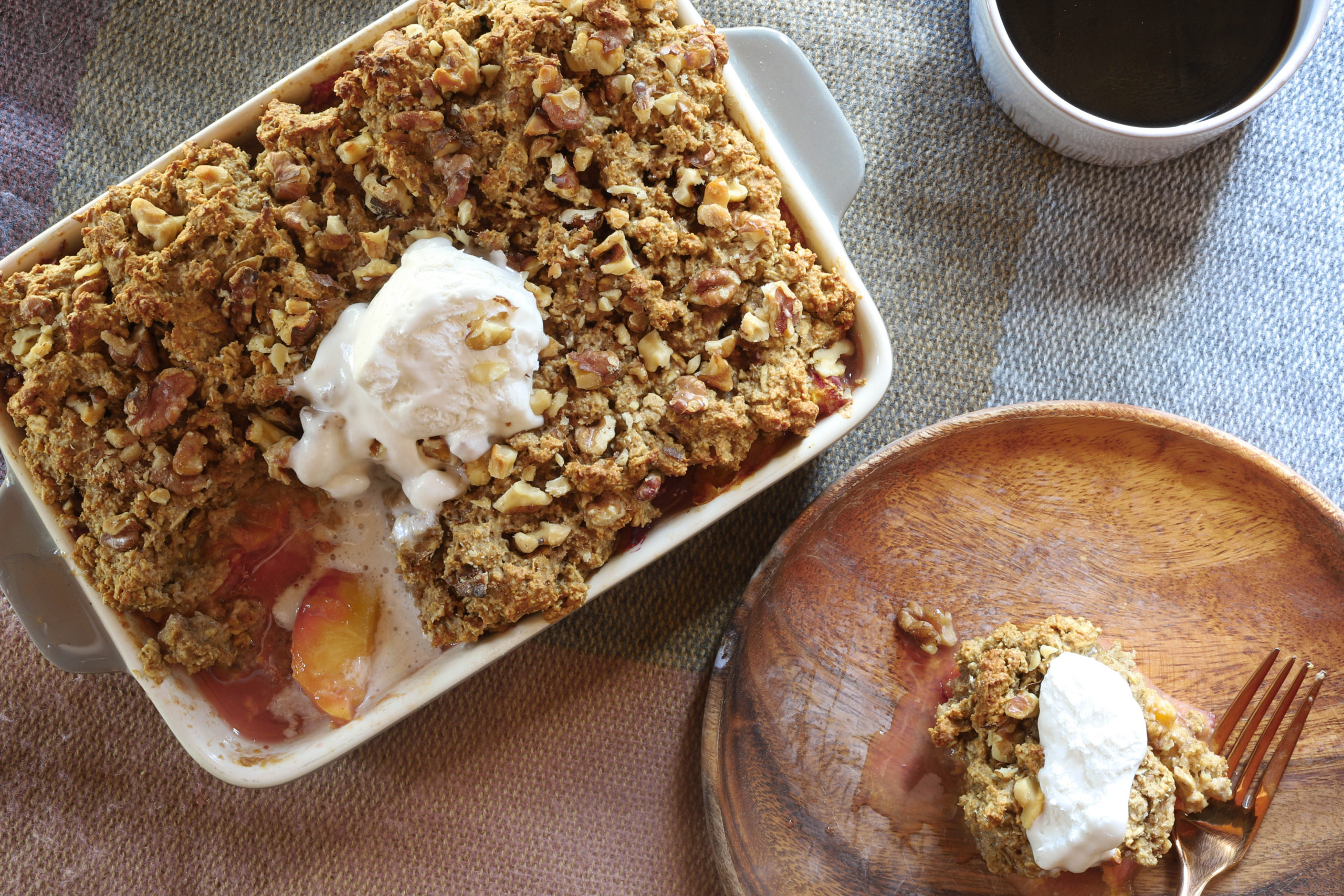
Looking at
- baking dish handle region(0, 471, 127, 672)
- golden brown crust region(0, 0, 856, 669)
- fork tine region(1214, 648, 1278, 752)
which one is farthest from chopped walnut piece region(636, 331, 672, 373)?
fork tine region(1214, 648, 1278, 752)

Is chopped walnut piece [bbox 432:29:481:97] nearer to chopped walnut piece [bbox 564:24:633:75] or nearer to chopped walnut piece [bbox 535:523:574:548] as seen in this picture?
chopped walnut piece [bbox 564:24:633:75]

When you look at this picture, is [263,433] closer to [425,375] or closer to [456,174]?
[425,375]

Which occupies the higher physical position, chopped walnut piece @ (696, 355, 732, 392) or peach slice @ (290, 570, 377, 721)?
chopped walnut piece @ (696, 355, 732, 392)

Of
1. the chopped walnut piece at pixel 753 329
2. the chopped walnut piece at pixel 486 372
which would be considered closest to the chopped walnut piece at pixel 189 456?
the chopped walnut piece at pixel 486 372

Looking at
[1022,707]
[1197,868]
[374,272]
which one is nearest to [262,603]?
[374,272]

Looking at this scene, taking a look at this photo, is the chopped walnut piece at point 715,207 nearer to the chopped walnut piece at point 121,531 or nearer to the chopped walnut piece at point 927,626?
the chopped walnut piece at point 927,626

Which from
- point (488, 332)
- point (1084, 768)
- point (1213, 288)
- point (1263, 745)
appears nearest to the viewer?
point (488, 332)
